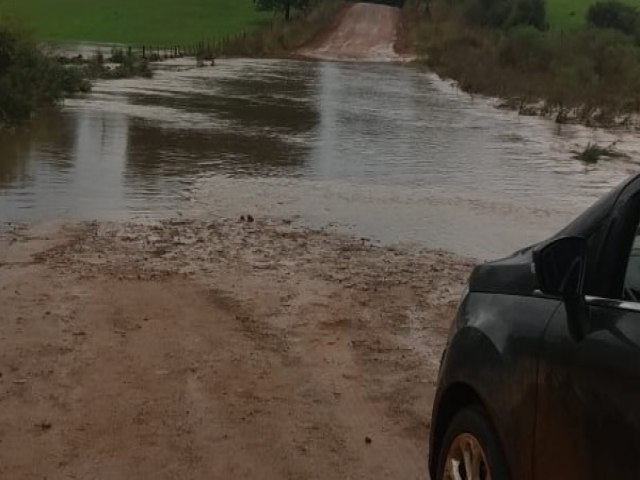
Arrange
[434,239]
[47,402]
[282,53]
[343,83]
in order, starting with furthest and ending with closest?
1. [282,53]
2. [343,83]
3. [434,239]
4. [47,402]

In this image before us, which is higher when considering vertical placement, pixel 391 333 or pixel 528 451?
pixel 528 451

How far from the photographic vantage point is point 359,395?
635 centimetres

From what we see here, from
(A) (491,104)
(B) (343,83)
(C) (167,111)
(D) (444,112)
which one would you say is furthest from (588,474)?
(B) (343,83)

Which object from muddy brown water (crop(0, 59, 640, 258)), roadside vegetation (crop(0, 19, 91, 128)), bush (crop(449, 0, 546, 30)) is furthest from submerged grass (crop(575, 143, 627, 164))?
bush (crop(449, 0, 546, 30))

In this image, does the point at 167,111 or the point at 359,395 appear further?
the point at 167,111

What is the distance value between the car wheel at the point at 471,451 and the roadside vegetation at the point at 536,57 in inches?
990

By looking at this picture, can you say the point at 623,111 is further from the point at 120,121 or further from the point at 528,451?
the point at 528,451

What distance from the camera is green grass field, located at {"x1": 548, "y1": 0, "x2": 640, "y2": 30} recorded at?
275ft

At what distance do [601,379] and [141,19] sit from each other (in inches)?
3422

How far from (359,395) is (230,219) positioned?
625 cm

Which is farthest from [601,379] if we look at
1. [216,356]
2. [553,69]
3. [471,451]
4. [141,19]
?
[141,19]

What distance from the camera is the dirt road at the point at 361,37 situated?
65250mm

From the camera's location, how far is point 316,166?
17938 mm

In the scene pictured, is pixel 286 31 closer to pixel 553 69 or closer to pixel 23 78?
pixel 553 69
